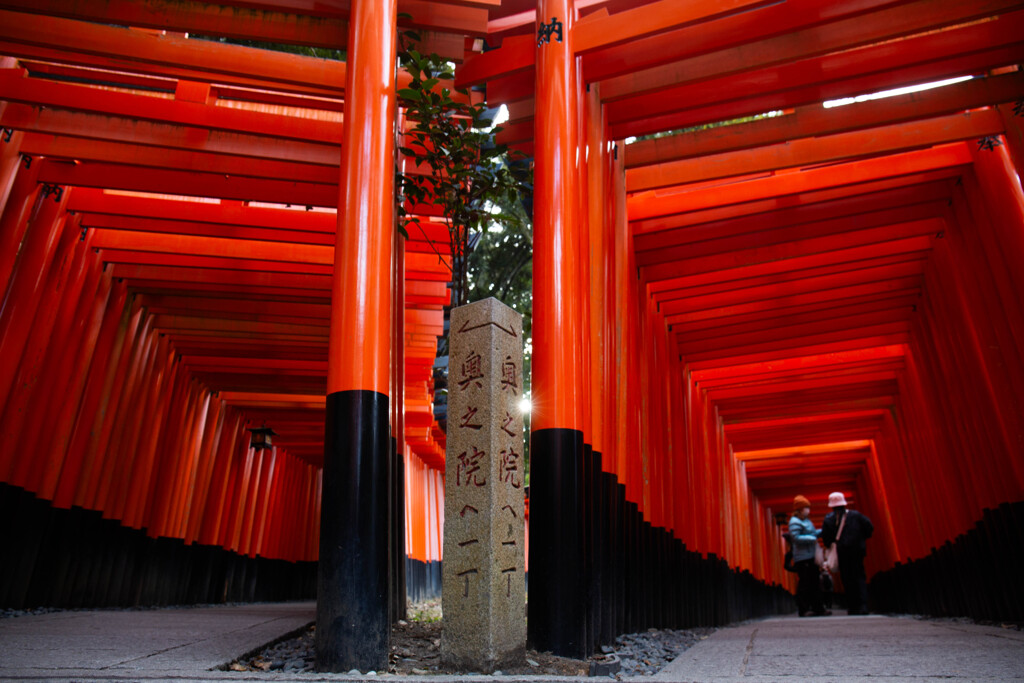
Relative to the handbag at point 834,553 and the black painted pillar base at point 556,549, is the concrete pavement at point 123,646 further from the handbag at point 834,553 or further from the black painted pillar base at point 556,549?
the handbag at point 834,553

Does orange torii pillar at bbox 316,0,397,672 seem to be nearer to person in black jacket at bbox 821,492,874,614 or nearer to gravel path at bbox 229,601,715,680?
gravel path at bbox 229,601,715,680

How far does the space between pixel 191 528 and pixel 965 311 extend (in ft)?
36.3

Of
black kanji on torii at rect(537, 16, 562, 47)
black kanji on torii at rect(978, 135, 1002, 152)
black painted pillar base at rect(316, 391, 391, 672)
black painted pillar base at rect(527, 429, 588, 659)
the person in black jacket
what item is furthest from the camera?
the person in black jacket

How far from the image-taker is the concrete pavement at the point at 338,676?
3.38 m

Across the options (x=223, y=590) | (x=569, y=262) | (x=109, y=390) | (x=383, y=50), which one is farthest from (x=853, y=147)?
(x=223, y=590)

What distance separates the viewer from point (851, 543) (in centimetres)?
1141

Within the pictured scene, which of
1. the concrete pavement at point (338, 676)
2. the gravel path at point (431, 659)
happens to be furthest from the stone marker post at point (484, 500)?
the concrete pavement at point (338, 676)

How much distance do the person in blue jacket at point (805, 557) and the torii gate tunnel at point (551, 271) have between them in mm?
1183

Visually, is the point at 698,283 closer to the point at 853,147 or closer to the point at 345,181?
the point at 853,147

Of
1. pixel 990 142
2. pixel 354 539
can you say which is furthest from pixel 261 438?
pixel 990 142

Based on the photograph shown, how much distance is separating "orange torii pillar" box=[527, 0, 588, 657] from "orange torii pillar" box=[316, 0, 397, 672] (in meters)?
0.94

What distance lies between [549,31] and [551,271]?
1.75 m

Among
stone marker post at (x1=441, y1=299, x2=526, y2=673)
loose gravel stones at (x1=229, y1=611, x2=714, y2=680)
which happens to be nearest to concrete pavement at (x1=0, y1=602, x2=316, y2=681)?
loose gravel stones at (x1=229, y1=611, x2=714, y2=680)

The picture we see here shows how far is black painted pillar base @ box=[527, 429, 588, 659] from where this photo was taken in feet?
14.6
